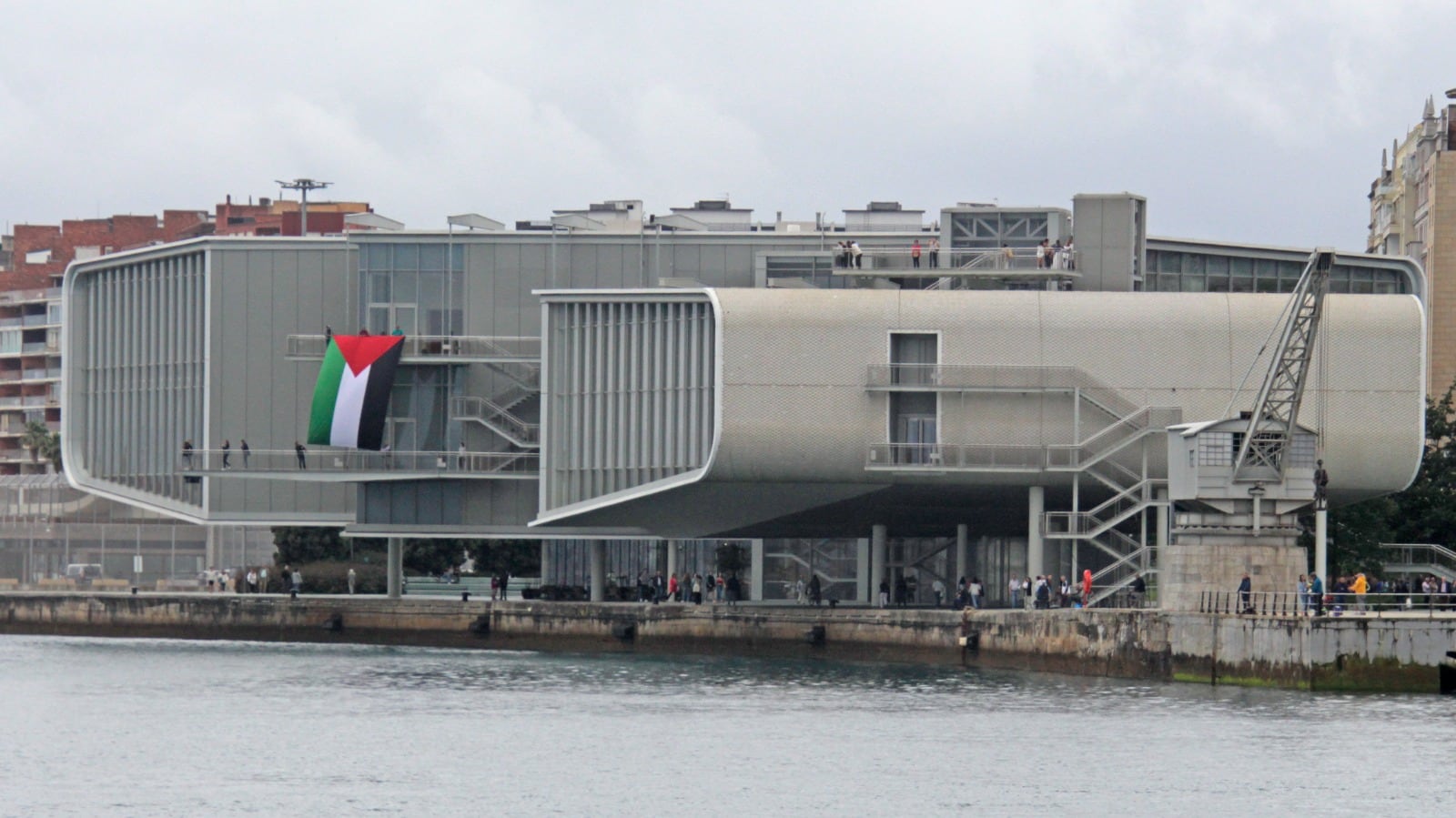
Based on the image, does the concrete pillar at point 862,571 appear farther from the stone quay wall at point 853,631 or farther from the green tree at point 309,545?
the green tree at point 309,545

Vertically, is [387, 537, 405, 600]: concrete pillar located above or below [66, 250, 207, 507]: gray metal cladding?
below

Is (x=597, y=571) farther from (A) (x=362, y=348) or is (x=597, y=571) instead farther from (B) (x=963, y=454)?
(B) (x=963, y=454)

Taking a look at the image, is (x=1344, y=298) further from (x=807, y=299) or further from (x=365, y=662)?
(x=365, y=662)

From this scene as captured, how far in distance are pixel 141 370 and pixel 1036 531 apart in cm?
3674

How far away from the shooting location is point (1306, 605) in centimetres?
6825

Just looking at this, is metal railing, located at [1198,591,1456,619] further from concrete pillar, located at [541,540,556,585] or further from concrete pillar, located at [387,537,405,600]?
concrete pillar, located at [541,540,556,585]

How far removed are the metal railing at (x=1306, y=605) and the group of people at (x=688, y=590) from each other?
24325mm

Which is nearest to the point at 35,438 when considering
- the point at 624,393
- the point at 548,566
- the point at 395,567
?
the point at 548,566

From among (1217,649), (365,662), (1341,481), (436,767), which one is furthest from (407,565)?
(436,767)

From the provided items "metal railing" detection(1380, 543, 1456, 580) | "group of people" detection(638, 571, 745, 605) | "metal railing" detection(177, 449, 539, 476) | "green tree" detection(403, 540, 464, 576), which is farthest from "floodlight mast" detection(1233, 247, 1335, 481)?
"green tree" detection(403, 540, 464, 576)

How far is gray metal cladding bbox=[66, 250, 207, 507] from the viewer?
4080 inches

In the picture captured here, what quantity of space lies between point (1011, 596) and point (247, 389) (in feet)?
101

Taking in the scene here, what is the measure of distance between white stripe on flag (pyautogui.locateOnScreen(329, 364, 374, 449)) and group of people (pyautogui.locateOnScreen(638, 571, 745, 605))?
1148 centimetres

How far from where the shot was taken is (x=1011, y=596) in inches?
3442
